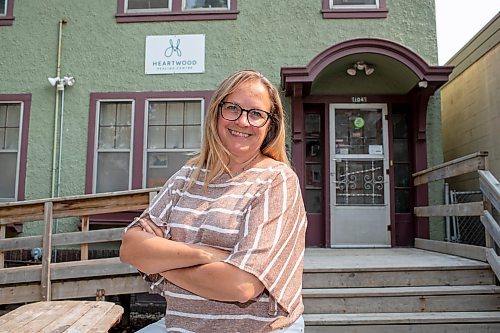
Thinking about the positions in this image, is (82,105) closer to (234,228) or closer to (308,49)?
(308,49)

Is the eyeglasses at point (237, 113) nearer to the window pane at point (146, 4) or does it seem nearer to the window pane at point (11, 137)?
the window pane at point (146, 4)

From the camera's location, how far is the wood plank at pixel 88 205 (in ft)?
14.3

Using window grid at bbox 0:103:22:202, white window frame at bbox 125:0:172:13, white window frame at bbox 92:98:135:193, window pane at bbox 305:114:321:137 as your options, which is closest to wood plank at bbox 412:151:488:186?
window pane at bbox 305:114:321:137

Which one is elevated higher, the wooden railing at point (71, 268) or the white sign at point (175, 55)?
the white sign at point (175, 55)

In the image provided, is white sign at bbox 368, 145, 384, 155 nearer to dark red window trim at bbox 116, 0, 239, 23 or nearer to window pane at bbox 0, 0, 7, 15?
dark red window trim at bbox 116, 0, 239, 23

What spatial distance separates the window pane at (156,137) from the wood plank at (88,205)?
181 centimetres

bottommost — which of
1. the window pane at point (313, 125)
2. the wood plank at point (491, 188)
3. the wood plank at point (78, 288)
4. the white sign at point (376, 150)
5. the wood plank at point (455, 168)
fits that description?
the wood plank at point (78, 288)

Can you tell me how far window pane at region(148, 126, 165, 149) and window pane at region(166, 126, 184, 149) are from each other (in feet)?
0.28

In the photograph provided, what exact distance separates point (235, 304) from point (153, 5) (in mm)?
5940

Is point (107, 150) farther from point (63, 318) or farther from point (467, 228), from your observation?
point (467, 228)

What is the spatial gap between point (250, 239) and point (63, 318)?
158cm

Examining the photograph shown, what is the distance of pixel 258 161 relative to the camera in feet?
4.75

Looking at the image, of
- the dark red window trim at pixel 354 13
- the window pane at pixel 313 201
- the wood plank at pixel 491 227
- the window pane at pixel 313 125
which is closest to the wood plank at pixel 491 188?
the wood plank at pixel 491 227

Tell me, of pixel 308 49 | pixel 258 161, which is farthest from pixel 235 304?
pixel 308 49
